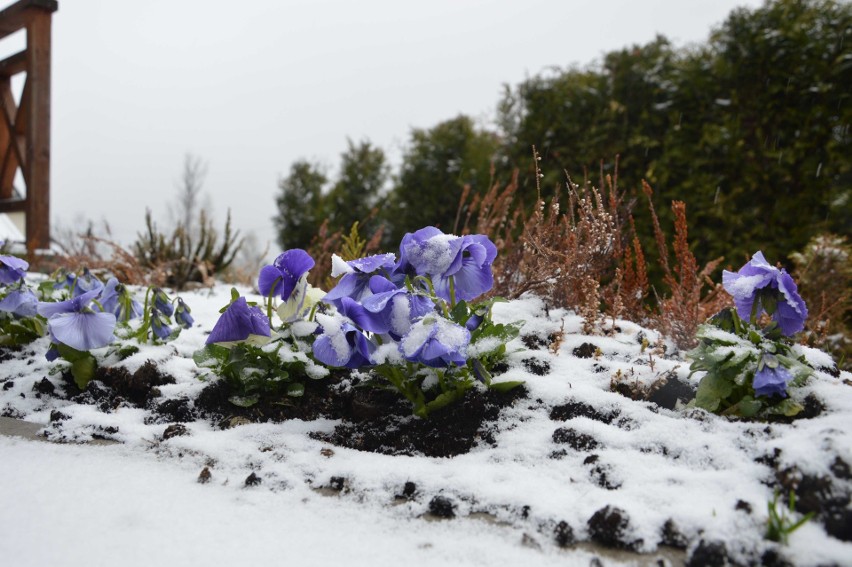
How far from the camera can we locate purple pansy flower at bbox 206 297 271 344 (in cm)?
167

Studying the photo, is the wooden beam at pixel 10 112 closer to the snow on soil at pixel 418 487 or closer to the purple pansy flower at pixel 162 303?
the purple pansy flower at pixel 162 303

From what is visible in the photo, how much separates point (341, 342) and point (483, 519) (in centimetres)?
58

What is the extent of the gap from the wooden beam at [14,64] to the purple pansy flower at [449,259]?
713 cm

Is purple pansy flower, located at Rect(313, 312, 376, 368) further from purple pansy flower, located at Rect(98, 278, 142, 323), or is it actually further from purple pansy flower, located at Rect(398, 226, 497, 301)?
purple pansy flower, located at Rect(98, 278, 142, 323)

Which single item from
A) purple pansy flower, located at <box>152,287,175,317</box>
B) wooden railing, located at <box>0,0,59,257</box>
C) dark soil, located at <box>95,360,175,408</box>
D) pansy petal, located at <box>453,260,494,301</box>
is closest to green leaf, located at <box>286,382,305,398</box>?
dark soil, located at <box>95,360,175,408</box>

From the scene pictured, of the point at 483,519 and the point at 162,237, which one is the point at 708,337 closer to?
the point at 483,519

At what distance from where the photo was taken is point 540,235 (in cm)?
224

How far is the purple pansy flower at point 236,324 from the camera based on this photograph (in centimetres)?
167

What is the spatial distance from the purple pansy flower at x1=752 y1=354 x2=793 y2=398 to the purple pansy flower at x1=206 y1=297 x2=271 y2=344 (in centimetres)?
138

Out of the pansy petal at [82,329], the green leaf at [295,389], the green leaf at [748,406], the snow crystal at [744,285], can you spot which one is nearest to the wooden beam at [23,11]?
the pansy petal at [82,329]

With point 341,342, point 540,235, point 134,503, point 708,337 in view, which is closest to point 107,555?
point 134,503

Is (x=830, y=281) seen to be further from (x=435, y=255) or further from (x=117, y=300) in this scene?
(x=117, y=300)

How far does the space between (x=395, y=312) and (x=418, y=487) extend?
0.45m

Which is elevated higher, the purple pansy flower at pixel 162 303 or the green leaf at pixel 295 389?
the purple pansy flower at pixel 162 303
